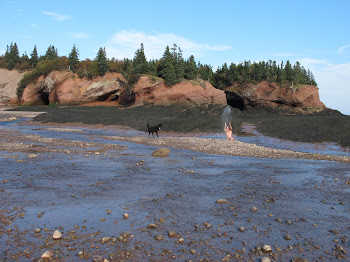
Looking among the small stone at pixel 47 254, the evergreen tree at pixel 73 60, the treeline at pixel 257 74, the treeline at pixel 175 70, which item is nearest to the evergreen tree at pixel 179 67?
Answer: the treeline at pixel 175 70

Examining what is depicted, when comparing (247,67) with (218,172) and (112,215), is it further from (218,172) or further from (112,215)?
(112,215)

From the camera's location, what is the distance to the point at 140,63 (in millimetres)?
75750

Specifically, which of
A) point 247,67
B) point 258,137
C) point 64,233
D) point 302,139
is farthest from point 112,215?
point 247,67

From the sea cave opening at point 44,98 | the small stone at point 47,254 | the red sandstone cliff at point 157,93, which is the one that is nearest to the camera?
the small stone at point 47,254

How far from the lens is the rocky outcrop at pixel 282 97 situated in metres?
68.0

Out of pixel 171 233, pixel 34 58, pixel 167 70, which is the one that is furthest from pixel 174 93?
pixel 34 58

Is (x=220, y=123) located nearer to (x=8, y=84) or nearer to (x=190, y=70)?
(x=190, y=70)

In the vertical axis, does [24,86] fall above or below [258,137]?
above

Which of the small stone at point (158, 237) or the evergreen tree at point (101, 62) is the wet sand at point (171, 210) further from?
the evergreen tree at point (101, 62)

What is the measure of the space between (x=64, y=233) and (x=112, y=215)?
1.77 m

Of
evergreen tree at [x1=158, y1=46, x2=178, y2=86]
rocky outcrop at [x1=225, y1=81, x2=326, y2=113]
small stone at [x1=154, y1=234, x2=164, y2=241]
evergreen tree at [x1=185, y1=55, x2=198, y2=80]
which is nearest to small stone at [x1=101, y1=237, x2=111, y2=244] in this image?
small stone at [x1=154, y1=234, x2=164, y2=241]

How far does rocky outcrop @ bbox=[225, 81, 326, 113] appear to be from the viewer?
223 feet

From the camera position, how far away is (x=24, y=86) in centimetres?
8675

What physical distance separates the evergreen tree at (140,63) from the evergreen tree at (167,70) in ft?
11.4
